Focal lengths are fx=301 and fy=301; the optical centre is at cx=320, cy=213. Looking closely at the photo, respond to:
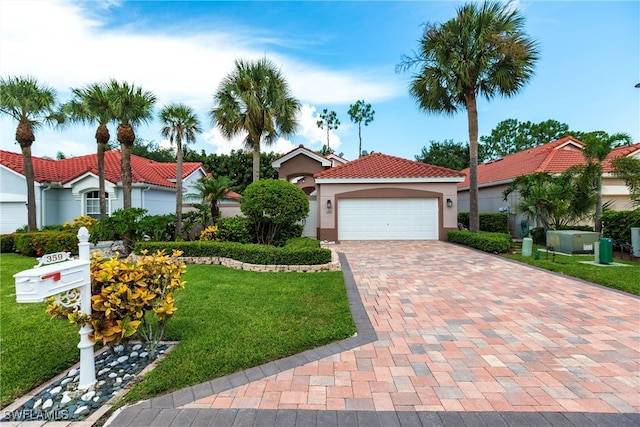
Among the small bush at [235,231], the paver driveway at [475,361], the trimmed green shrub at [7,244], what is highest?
the small bush at [235,231]

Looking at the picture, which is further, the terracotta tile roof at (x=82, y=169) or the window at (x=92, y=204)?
the window at (x=92, y=204)

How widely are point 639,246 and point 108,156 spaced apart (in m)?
27.8

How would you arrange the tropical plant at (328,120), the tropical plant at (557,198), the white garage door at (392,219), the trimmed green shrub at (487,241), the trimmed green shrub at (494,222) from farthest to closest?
the tropical plant at (328,120) < the trimmed green shrub at (494,222) < the white garage door at (392,219) < the tropical plant at (557,198) < the trimmed green shrub at (487,241)

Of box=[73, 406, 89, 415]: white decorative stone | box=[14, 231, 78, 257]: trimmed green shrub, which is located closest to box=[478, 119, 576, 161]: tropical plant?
box=[14, 231, 78, 257]: trimmed green shrub

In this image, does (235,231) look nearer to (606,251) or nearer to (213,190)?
(213,190)

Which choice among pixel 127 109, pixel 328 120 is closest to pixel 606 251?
pixel 127 109

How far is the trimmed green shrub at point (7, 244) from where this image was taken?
13764mm

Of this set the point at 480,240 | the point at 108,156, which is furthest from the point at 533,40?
the point at 108,156

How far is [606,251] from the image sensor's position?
9.03 meters

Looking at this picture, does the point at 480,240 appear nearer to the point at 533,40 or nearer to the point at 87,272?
the point at 533,40

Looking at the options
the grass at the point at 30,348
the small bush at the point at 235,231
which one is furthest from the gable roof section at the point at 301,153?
the grass at the point at 30,348

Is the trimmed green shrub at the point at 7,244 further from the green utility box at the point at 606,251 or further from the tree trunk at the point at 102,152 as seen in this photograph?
the green utility box at the point at 606,251

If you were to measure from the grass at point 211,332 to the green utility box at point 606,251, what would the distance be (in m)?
8.19

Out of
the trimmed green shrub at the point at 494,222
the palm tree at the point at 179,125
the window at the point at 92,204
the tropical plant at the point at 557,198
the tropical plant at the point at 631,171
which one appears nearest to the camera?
the tropical plant at the point at 631,171
